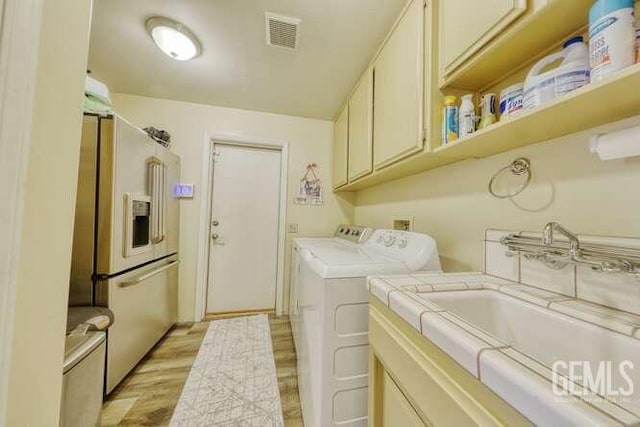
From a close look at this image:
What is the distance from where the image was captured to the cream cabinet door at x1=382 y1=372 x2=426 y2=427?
0.61m

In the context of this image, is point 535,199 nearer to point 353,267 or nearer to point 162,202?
point 353,267

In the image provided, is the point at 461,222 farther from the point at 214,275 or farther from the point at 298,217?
the point at 214,275

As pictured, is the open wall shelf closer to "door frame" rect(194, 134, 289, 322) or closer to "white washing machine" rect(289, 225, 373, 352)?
"white washing machine" rect(289, 225, 373, 352)

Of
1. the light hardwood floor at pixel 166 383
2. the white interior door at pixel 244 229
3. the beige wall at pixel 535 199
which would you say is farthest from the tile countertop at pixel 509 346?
the white interior door at pixel 244 229

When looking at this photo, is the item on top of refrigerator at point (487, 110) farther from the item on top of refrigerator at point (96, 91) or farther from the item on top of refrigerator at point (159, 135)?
the item on top of refrigerator at point (159, 135)

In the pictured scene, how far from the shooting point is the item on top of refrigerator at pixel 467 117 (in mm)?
949

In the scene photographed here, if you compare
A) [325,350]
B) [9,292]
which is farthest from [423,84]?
[9,292]

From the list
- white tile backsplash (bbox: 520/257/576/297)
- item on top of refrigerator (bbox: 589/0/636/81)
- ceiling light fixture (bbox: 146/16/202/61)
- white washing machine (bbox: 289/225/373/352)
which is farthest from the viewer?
white washing machine (bbox: 289/225/373/352)

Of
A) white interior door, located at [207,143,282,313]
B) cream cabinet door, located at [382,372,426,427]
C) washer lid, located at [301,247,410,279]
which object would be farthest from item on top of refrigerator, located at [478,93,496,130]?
white interior door, located at [207,143,282,313]

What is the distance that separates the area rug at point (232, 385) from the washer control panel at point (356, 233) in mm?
1123

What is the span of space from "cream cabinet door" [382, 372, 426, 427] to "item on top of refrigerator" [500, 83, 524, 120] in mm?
926

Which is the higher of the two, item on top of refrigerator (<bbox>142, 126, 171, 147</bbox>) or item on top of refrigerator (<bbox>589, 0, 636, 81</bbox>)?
item on top of refrigerator (<bbox>142, 126, 171, 147</bbox>)

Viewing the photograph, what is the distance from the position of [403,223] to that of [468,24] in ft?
3.82

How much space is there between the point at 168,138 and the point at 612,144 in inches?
111
